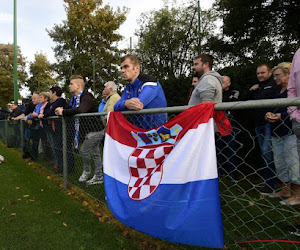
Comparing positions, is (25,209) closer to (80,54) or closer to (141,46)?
(80,54)

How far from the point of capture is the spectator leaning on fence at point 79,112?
395 cm

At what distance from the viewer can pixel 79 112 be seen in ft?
13.2

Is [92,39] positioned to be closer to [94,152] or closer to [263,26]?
[263,26]

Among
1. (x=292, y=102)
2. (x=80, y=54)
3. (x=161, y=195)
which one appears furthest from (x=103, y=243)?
(x=80, y=54)

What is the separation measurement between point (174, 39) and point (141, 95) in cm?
2175

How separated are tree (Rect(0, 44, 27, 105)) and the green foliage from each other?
18808 mm

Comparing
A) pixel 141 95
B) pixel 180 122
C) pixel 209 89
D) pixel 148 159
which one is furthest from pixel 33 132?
pixel 180 122

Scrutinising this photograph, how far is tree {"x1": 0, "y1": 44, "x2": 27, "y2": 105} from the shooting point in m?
32.2

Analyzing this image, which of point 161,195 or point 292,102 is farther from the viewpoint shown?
point 161,195

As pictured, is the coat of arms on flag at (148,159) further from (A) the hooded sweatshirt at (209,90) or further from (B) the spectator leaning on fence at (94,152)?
(B) the spectator leaning on fence at (94,152)

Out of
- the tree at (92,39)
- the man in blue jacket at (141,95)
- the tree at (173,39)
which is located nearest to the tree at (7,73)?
the tree at (92,39)

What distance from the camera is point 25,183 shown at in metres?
4.64

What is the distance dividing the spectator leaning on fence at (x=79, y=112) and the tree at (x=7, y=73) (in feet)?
Result: 105

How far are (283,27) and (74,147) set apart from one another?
667 inches
